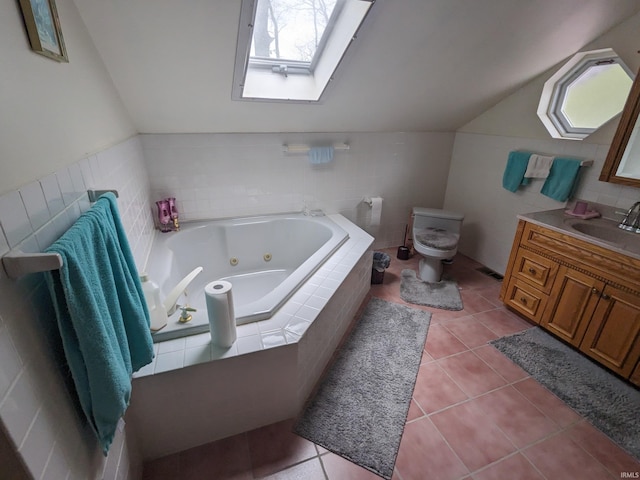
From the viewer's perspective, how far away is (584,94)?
225cm

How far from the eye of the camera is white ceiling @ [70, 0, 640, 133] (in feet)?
4.47

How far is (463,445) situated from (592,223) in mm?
1687

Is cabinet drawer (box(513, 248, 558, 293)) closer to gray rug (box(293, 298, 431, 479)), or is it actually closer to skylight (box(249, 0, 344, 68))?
gray rug (box(293, 298, 431, 479))

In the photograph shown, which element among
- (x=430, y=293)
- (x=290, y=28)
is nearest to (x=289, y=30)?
(x=290, y=28)

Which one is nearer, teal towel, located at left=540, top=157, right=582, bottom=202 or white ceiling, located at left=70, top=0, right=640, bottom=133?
white ceiling, located at left=70, top=0, right=640, bottom=133

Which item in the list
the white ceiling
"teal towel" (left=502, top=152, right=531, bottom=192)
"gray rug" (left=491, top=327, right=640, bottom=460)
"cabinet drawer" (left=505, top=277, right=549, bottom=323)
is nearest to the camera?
the white ceiling

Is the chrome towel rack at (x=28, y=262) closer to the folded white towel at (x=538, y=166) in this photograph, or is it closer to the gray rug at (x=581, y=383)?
the gray rug at (x=581, y=383)

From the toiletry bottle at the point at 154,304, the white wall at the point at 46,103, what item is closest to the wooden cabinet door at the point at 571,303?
the toiletry bottle at the point at 154,304

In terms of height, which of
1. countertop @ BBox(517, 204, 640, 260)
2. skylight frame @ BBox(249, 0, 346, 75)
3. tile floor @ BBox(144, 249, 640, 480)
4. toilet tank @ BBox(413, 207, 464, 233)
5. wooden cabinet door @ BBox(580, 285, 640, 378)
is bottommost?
tile floor @ BBox(144, 249, 640, 480)

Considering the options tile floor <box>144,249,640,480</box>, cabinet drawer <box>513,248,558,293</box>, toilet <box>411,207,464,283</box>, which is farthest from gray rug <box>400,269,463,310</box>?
tile floor <box>144,249,640,480</box>

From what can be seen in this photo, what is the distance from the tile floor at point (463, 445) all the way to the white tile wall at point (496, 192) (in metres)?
1.33

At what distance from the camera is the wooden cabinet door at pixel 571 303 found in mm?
1789

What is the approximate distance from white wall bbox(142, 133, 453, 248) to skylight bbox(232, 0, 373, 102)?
0.49m

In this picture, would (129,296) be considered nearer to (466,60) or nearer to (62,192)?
(62,192)
